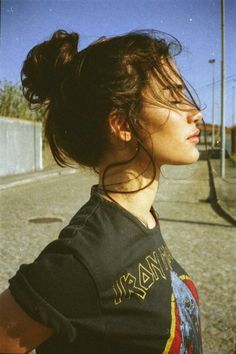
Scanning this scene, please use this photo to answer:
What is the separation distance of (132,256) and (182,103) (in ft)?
1.62

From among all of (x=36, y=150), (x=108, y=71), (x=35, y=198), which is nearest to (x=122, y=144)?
(x=108, y=71)

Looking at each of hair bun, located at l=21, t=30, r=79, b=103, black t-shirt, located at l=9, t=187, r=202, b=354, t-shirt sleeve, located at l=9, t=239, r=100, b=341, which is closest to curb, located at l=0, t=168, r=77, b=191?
hair bun, located at l=21, t=30, r=79, b=103

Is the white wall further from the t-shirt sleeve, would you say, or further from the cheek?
the t-shirt sleeve

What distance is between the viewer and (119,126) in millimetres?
1227

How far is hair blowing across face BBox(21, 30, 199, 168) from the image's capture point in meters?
1.18

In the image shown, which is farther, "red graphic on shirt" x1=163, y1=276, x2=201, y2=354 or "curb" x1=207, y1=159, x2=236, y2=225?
"curb" x1=207, y1=159, x2=236, y2=225

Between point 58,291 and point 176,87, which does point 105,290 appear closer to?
point 58,291

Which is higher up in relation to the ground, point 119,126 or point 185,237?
point 119,126

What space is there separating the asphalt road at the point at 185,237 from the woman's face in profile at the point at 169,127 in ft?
0.69

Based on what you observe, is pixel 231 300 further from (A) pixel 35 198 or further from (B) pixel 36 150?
(B) pixel 36 150

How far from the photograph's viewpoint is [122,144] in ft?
4.14

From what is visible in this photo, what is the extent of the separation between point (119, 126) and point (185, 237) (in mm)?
6396

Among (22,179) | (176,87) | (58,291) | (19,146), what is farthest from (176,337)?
(19,146)

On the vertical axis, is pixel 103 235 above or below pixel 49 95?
below
